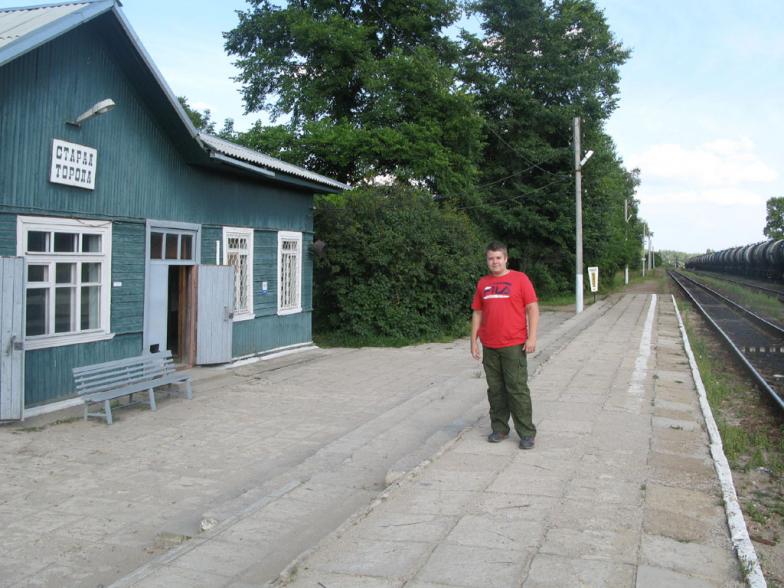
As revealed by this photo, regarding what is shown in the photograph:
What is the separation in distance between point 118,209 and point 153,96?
68.6 inches

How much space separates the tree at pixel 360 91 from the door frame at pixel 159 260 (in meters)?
11.4

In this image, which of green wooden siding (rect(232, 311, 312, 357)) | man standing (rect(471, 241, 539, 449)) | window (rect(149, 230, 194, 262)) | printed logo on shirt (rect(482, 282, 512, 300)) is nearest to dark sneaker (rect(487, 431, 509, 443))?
man standing (rect(471, 241, 539, 449))

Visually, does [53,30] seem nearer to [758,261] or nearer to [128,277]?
[128,277]

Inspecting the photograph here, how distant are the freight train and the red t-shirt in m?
37.5

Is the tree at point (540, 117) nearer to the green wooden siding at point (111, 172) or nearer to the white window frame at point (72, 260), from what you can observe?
the green wooden siding at point (111, 172)

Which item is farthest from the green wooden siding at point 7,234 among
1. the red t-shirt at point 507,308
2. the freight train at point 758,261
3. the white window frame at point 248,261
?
the freight train at point 758,261

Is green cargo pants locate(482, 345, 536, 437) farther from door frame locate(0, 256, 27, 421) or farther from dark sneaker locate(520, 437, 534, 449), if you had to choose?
door frame locate(0, 256, 27, 421)

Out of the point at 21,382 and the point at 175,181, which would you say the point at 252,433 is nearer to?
the point at 21,382

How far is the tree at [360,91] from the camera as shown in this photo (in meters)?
23.0

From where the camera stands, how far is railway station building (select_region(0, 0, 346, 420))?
803 centimetres

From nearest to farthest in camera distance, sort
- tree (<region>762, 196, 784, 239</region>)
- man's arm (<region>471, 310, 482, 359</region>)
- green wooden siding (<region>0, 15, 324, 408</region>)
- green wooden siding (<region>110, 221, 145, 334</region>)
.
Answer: man's arm (<region>471, 310, 482, 359</region>), green wooden siding (<region>0, 15, 324, 408</region>), green wooden siding (<region>110, 221, 145, 334</region>), tree (<region>762, 196, 784, 239</region>)

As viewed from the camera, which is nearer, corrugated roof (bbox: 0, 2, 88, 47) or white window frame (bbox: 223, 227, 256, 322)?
corrugated roof (bbox: 0, 2, 88, 47)

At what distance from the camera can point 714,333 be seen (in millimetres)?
20062

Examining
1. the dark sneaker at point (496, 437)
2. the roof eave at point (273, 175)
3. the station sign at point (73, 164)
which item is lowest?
the dark sneaker at point (496, 437)
